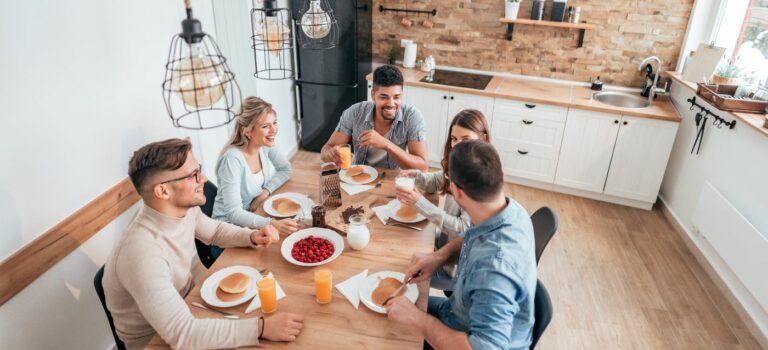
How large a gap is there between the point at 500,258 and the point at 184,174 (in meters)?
1.07

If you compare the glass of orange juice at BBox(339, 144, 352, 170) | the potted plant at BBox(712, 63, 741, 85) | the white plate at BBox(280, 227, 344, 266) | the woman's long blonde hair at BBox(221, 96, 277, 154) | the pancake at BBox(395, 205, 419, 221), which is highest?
the potted plant at BBox(712, 63, 741, 85)

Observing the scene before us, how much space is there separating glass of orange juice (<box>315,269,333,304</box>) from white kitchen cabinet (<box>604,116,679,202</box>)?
303 cm

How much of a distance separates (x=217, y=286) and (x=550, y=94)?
3.24m

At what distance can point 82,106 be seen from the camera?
2014mm

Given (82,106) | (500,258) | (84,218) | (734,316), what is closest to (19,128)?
(82,106)

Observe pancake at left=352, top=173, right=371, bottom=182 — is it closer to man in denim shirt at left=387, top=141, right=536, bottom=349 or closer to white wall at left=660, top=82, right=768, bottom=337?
man in denim shirt at left=387, top=141, right=536, bottom=349

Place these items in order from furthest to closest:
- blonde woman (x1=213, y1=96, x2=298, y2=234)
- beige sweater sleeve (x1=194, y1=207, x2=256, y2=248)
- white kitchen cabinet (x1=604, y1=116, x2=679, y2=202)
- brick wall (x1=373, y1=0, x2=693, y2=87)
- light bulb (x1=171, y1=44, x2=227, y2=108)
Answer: brick wall (x1=373, y1=0, x2=693, y2=87) → white kitchen cabinet (x1=604, y1=116, x2=679, y2=202) → blonde woman (x1=213, y1=96, x2=298, y2=234) → beige sweater sleeve (x1=194, y1=207, x2=256, y2=248) → light bulb (x1=171, y1=44, x2=227, y2=108)

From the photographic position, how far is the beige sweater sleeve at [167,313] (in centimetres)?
136

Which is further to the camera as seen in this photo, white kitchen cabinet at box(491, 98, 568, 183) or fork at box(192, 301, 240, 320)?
white kitchen cabinet at box(491, 98, 568, 183)

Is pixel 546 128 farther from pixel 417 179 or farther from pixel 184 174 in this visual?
pixel 184 174

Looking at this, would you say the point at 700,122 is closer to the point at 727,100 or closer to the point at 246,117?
the point at 727,100

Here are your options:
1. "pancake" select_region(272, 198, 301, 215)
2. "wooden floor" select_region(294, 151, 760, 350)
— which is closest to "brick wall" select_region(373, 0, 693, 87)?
"wooden floor" select_region(294, 151, 760, 350)

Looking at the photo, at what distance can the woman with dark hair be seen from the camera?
1.94 metres

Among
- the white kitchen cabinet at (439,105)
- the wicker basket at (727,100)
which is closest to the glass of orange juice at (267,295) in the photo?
the white kitchen cabinet at (439,105)
